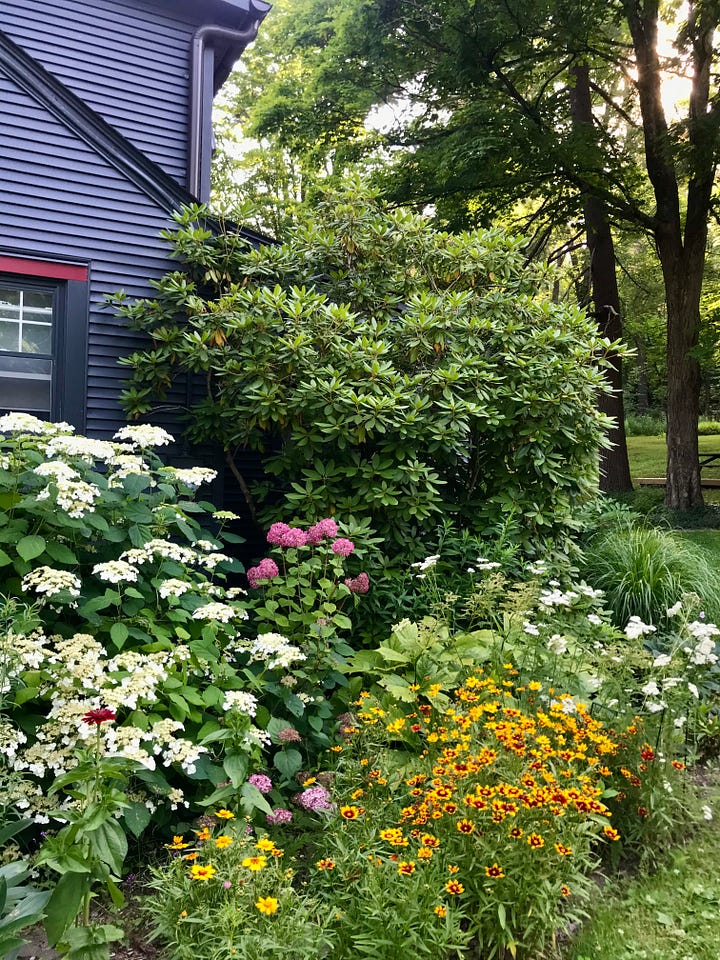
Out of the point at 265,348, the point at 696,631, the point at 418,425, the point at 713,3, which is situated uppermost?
the point at 713,3

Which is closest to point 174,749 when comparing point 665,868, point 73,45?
point 665,868

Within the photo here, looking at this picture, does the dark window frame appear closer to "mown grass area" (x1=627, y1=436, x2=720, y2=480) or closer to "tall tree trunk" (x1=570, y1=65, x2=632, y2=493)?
"tall tree trunk" (x1=570, y1=65, x2=632, y2=493)

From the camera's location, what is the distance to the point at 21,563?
2990 millimetres

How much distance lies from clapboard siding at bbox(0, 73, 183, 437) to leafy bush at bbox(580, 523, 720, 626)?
391cm

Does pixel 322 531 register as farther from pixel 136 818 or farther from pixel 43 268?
pixel 43 268

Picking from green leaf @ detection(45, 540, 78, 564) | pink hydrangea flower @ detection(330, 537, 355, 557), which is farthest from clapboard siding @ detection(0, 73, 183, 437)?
green leaf @ detection(45, 540, 78, 564)

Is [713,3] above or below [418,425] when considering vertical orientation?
above

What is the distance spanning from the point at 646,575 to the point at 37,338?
529 centimetres

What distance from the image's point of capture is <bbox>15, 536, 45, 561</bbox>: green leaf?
9.52 feet

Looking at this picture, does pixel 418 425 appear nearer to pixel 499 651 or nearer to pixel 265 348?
pixel 265 348

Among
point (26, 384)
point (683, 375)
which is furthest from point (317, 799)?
point (683, 375)

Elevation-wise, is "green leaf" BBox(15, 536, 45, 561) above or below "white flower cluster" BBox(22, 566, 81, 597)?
above

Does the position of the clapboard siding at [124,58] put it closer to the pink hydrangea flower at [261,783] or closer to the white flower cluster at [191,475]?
the white flower cluster at [191,475]

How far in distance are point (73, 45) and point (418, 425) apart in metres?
5.40
